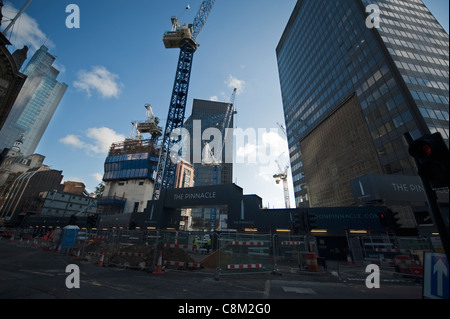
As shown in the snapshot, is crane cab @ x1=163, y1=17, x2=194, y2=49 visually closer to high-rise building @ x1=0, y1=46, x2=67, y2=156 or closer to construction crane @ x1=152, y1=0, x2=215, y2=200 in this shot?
construction crane @ x1=152, y1=0, x2=215, y2=200

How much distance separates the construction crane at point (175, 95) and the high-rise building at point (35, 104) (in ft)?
481

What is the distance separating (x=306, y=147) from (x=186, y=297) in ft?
193

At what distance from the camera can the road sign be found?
3.92 metres

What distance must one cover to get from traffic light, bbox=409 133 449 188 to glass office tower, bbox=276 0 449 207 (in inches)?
1471

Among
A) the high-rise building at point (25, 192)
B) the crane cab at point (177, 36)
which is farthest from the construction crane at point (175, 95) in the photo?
the high-rise building at point (25, 192)

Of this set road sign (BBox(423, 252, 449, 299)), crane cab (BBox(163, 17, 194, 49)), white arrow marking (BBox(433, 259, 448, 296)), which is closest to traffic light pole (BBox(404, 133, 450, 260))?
road sign (BBox(423, 252, 449, 299))

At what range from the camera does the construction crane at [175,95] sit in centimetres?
4281

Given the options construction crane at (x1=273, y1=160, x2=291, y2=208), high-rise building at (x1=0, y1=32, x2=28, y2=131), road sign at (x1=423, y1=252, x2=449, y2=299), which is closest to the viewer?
road sign at (x1=423, y1=252, x2=449, y2=299)

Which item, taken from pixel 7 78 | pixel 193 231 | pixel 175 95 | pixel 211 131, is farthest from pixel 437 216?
pixel 211 131

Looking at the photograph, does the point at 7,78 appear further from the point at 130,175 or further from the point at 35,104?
the point at 35,104

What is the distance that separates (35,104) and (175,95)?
554 ft

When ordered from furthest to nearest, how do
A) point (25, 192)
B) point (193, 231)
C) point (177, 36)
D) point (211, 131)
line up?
point (211, 131) < point (25, 192) < point (177, 36) < point (193, 231)

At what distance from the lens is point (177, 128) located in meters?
44.0

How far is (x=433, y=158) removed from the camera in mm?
2613
